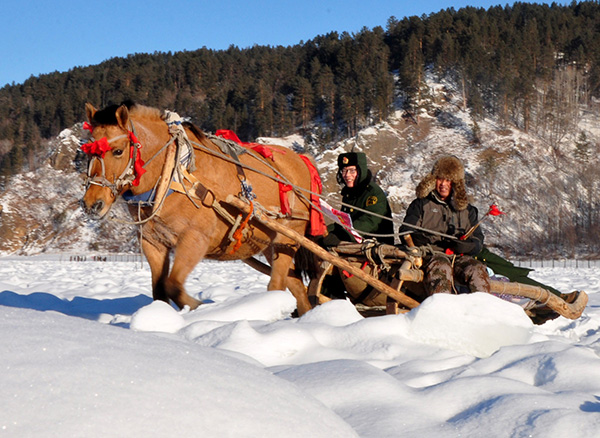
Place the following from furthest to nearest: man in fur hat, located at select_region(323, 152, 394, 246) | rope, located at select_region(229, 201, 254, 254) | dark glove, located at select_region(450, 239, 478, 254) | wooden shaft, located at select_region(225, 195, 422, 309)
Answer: man in fur hat, located at select_region(323, 152, 394, 246) < dark glove, located at select_region(450, 239, 478, 254) < rope, located at select_region(229, 201, 254, 254) < wooden shaft, located at select_region(225, 195, 422, 309)

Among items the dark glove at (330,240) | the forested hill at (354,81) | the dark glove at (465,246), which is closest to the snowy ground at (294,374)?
the dark glove at (465,246)

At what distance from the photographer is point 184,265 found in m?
4.15

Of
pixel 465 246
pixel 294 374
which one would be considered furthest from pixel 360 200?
pixel 294 374

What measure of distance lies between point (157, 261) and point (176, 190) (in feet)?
1.90

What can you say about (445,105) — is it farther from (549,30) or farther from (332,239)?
(332,239)

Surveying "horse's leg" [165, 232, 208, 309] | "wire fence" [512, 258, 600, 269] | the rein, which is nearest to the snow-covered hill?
"wire fence" [512, 258, 600, 269]

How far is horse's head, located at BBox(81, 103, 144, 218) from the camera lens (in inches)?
153

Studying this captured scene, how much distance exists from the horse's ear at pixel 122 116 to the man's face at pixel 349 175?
7.14ft

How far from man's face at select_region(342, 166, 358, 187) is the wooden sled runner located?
2.51ft

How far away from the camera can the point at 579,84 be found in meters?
77.4

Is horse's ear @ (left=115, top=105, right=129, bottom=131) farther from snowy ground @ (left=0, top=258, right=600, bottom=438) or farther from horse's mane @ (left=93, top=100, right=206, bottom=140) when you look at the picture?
snowy ground @ (left=0, top=258, right=600, bottom=438)

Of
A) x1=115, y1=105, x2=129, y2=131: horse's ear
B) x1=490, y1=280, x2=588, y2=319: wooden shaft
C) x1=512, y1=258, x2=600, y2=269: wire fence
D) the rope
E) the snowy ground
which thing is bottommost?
x1=512, y1=258, x2=600, y2=269: wire fence

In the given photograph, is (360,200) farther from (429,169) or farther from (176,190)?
(429,169)

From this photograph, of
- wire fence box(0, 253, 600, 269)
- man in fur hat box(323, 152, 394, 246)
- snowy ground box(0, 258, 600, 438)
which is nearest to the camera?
snowy ground box(0, 258, 600, 438)
